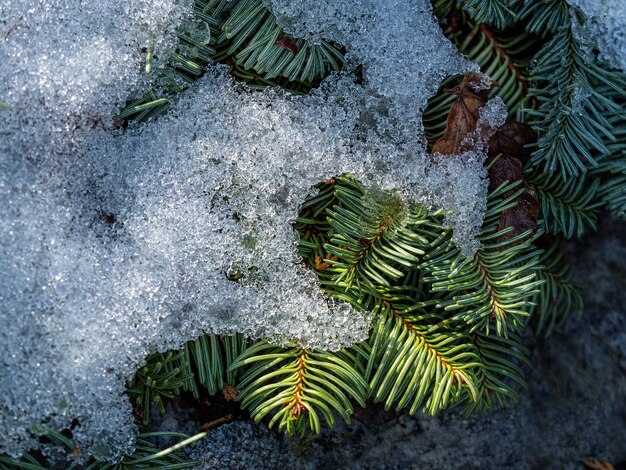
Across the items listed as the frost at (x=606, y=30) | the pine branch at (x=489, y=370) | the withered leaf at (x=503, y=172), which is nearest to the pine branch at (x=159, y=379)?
the pine branch at (x=489, y=370)

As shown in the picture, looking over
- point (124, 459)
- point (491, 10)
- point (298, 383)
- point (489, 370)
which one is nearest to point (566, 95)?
point (491, 10)

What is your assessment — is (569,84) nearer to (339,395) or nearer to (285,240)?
(285,240)

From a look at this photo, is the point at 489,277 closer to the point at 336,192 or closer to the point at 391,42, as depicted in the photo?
the point at 336,192

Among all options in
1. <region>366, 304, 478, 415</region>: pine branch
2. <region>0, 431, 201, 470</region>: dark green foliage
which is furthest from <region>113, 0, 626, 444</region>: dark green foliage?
<region>0, 431, 201, 470</region>: dark green foliage

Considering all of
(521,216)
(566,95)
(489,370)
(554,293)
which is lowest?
(489,370)

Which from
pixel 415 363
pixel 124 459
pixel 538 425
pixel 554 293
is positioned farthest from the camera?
pixel 538 425

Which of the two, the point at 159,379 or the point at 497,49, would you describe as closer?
the point at 159,379
